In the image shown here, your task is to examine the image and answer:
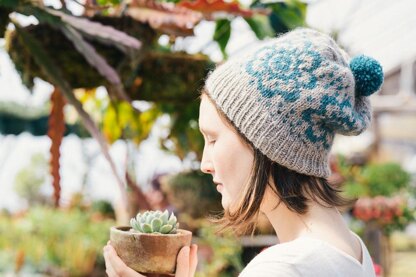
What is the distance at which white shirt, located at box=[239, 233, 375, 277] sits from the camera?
0.90 metres

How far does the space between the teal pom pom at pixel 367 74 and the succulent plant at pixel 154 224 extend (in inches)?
16.2

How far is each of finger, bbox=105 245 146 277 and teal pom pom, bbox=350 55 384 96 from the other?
0.51m

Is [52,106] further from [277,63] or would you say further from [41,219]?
[41,219]

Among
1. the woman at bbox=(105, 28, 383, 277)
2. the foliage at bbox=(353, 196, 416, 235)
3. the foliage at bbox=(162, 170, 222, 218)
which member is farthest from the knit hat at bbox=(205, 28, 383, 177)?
the foliage at bbox=(353, 196, 416, 235)

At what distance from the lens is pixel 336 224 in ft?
3.34

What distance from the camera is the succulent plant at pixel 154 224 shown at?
1.10 m

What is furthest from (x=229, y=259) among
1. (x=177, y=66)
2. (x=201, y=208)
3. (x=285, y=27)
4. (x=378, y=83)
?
(x=378, y=83)

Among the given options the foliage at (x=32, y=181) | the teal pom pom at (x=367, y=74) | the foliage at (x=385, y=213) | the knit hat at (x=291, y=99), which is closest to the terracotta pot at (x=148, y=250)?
the knit hat at (x=291, y=99)

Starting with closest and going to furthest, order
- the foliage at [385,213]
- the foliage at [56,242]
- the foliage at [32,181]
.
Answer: the foliage at [385,213], the foliage at [56,242], the foliage at [32,181]

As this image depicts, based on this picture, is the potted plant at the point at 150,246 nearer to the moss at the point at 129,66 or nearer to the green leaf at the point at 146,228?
the green leaf at the point at 146,228

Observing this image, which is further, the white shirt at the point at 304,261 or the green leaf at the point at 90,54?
the green leaf at the point at 90,54

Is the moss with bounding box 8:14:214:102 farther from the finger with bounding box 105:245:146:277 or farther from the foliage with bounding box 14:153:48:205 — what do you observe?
the foliage with bounding box 14:153:48:205

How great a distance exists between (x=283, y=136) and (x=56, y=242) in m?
4.14

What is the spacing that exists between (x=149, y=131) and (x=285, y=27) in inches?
38.2
